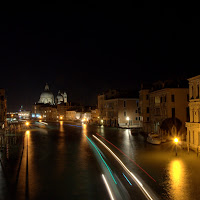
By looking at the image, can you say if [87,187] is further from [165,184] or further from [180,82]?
[180,82]

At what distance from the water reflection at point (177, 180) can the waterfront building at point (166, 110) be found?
56.6 feet

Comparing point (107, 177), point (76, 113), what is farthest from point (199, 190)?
point (76, 113)

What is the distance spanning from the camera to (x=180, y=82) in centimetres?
4353

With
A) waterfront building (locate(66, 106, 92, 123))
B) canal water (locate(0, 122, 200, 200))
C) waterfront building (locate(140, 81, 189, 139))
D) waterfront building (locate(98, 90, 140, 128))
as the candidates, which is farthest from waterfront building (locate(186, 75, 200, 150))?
waterfront building (locate(66, 106, 92, 123))

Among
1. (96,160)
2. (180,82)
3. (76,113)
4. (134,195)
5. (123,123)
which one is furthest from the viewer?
(76,113)

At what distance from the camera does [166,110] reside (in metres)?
43.1

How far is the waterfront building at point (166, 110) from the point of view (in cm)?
3878

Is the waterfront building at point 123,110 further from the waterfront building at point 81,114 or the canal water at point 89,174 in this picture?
the canal water at point 89,174

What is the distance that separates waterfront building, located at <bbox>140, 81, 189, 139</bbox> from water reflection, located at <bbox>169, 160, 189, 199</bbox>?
17259 millimetres

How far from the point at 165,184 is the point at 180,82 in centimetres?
3090

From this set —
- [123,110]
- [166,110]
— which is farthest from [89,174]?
[123,110]

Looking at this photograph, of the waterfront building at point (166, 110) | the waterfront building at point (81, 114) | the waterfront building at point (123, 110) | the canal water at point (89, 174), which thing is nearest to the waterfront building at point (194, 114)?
the canal water at point (89, 174)

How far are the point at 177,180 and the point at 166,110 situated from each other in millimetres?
27749

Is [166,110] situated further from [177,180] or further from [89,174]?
[89,174]
